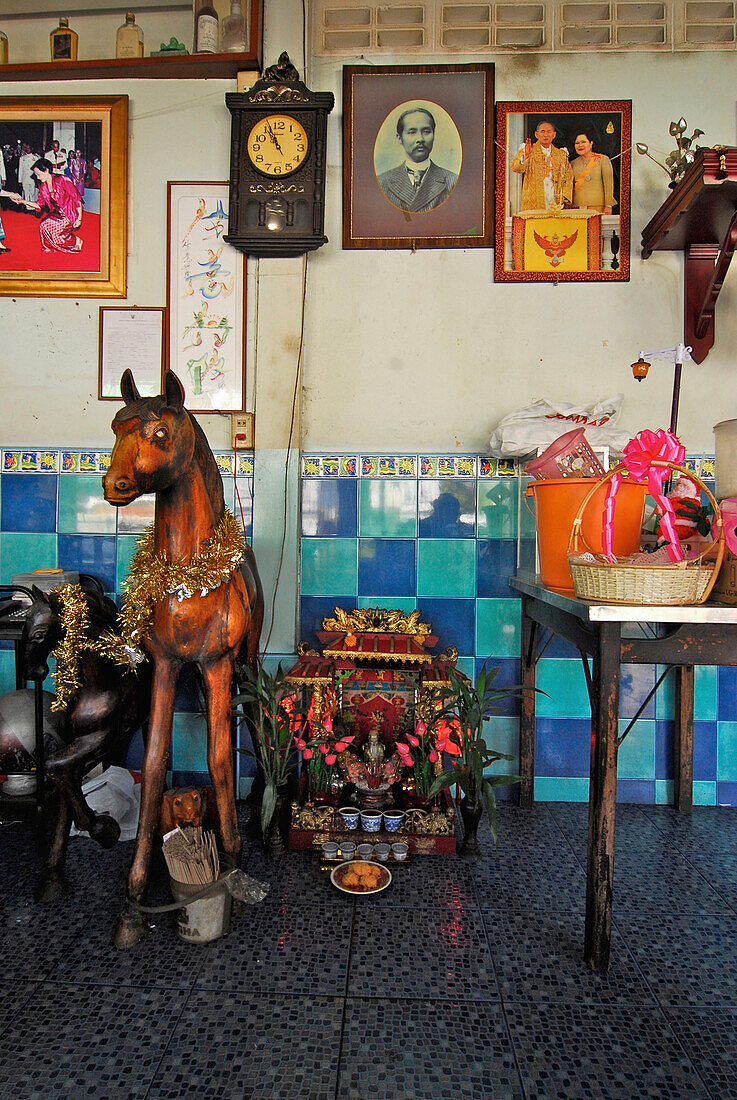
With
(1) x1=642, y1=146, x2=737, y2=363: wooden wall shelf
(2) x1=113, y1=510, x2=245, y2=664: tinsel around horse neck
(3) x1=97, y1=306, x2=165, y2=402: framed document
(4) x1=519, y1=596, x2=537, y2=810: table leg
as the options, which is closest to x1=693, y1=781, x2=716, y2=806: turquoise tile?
(4) x1=519, y1=596, x2=537, y2=810: table leg

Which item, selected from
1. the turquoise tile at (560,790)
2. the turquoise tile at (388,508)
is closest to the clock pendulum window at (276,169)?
the turquoise tile at (388,508)

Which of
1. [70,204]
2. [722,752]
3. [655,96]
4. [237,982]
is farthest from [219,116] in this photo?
[722,752]

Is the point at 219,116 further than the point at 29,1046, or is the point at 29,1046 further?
the point at 219,116

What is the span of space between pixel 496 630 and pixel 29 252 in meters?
3.02

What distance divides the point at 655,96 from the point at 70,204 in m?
2.93

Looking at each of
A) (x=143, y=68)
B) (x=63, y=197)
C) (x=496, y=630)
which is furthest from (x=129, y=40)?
(x=496, y=630)

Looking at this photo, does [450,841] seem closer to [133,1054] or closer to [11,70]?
[133,1054]

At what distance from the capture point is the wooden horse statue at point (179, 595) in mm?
1946

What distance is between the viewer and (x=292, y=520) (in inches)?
123

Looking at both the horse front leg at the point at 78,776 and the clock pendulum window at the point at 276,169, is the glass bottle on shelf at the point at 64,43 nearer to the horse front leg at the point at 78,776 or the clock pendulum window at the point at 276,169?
the clock pendulum window at the point at 276,169

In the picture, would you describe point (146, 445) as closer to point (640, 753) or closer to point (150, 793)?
point (150, 793)

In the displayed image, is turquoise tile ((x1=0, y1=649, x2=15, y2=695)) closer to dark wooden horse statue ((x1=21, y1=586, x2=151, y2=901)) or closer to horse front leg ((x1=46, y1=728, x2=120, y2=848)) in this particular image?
dark wooden horse statue ((x1=21, y1=586, x2=151, y2=901))

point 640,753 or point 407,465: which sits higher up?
point 407,465

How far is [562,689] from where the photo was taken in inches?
123
